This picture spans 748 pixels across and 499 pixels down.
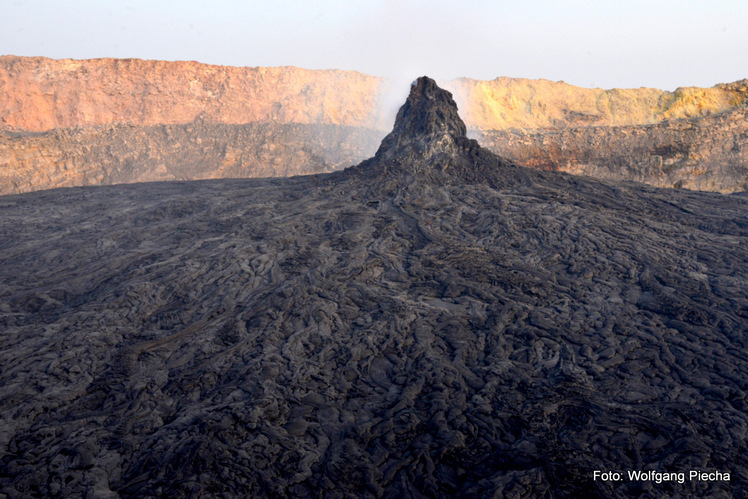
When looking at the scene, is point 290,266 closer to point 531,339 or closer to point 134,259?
point 134,259

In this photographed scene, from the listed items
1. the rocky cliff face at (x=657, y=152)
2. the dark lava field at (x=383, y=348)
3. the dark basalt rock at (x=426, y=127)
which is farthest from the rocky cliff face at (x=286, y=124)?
the dark lava field at (x=383, y=348)

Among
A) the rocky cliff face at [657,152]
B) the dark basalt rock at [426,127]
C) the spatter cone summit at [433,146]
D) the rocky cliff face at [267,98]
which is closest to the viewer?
the spatter cone summit at [433,146]

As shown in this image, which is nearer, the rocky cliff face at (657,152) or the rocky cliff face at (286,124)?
the rocky cliff face at (657,152)

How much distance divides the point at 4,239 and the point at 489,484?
17285 millimetres

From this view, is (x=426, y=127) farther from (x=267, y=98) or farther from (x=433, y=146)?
(x=267, y=98)

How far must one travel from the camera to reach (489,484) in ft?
17.7

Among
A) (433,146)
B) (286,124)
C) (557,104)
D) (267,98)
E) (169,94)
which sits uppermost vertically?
(557,104)

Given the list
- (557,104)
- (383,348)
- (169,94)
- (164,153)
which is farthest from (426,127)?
(557,104)

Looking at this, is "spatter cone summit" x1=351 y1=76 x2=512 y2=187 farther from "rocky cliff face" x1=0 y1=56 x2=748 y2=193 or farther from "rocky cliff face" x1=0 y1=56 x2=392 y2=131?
"rocky cliff face" x1=0 y1=56 x2=392 y2=131

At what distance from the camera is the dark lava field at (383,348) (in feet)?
19.1

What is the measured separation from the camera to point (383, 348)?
8.62m

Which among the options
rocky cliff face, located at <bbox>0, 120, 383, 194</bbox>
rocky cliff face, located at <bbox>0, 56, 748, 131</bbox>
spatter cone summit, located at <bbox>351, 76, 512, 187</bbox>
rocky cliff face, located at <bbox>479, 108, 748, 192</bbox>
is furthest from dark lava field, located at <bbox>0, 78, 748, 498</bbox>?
rocky cliff face, located at <bbox>0, 56, 748, 131</bbox>

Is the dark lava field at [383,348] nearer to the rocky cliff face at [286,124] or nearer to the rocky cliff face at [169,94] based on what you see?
the rocky cliff face at [286,124]

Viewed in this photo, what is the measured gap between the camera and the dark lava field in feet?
19.1
